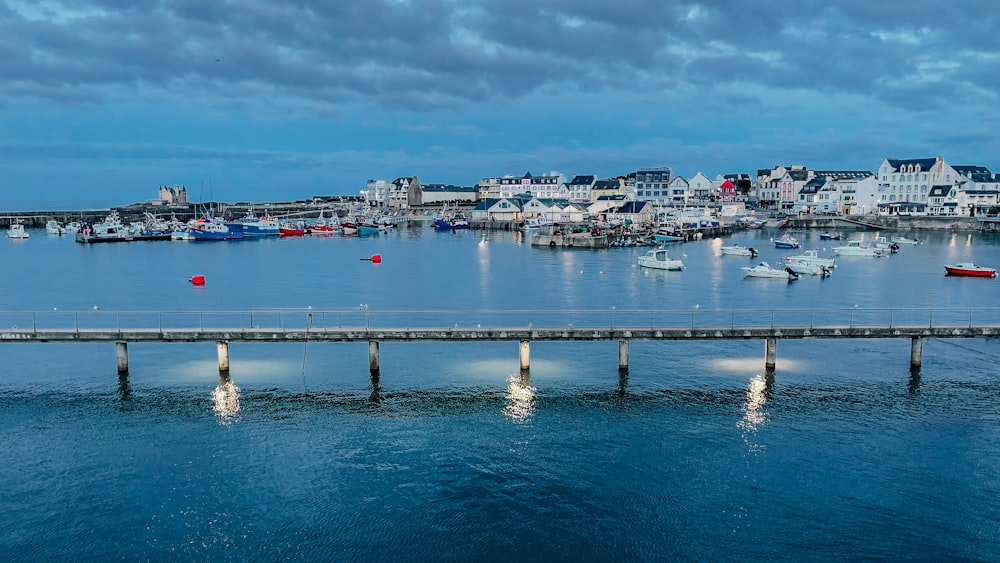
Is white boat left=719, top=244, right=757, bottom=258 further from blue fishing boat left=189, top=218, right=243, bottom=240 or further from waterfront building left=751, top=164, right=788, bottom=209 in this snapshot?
waterfront building left=751, top=164, right=788, bottom=209

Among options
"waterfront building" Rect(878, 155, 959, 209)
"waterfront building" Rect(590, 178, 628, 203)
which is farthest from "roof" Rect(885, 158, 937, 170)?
"waterfront building" Rect(590, 178, 628, 203)

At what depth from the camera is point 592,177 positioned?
174125 millimetres

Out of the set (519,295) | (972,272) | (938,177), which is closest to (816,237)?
(938,177)

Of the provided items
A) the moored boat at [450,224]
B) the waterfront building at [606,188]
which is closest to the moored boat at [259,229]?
the moored boat at [450,224]

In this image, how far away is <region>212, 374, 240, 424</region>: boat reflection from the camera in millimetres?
25172

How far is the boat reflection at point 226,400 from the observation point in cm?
2517

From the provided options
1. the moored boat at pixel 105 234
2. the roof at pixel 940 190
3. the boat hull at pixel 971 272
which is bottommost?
the boat hull at pixel 971 272

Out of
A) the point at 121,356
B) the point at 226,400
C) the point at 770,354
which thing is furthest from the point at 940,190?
the point at 121,356

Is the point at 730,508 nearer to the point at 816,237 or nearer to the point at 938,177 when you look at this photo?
the point at 816,237

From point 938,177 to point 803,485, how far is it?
15834 centimetres

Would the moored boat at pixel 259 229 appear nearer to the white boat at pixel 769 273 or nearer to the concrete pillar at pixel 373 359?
the white boat at pixel 769 273

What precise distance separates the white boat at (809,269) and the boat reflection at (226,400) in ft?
183

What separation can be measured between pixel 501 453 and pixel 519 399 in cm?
528

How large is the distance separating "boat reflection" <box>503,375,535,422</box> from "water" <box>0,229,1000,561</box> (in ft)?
0.45
